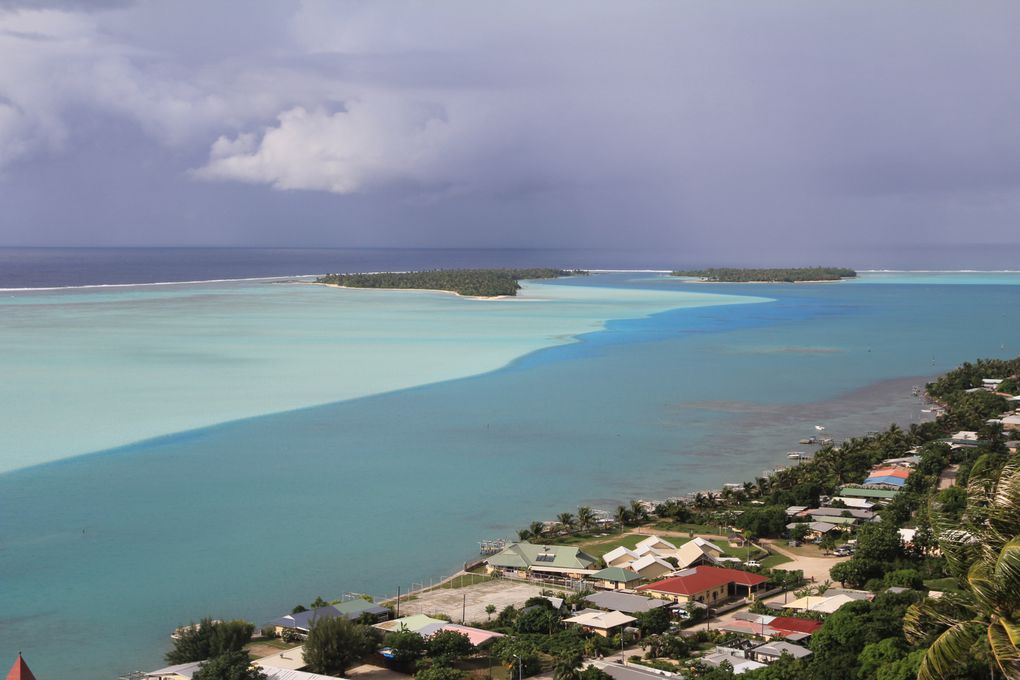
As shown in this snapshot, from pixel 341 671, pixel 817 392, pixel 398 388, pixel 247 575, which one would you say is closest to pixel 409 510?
pixel 247 575

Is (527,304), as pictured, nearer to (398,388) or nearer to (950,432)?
(398,388)

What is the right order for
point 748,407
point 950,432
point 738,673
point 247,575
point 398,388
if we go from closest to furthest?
1. point 738,673
2. point 247,575
3. point 950,432
4. point 748,407
5. point 398,388

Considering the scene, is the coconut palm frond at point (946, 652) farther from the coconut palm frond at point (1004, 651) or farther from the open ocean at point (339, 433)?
the open ocean at point (339, 433)

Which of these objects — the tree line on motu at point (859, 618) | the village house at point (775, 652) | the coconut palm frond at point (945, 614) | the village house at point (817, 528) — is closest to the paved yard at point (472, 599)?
the tree line on motu at point (859, 618)

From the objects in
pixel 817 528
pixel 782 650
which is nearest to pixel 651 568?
pixel 782 650

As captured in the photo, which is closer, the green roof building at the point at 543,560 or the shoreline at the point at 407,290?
the green roof building at the point at 543,560

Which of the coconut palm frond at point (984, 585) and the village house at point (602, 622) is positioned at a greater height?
the coconut palm frond at point (984, 585)
